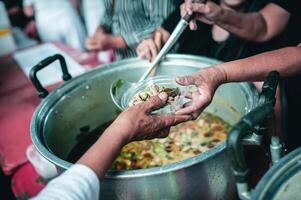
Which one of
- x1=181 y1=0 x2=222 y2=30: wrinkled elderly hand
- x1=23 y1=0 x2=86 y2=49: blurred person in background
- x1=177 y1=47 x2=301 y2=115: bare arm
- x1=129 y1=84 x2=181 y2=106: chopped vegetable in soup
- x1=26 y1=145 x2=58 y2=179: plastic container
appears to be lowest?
Result: x1=26 y1=145 x2=58 y2=179: plastic container

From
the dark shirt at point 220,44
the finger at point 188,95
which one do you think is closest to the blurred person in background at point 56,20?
the dark shirt at point 220,44

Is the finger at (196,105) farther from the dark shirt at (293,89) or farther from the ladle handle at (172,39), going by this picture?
the dark shirt at (293,89)

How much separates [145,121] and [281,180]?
1.54 ft

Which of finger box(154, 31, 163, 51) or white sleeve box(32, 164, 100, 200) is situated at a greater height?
finger box(154, 31, 163, 51)

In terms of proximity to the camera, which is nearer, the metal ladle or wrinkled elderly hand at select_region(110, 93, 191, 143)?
wrinkled elderly hand at select_region(110, 93, 191, 143)

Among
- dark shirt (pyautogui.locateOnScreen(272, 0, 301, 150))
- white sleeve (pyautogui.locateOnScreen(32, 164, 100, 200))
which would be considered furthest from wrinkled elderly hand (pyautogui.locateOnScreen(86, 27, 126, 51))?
white sleeve (pyautogui.locateOnScreen(32, 164, 100, 200))

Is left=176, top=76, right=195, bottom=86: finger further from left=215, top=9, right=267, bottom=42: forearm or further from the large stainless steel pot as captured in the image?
left=215, top=9, right=267, bottom=42: forearm

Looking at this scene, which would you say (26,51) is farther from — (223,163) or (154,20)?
(223,163)

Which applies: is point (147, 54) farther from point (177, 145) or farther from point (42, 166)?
point (42, 166)

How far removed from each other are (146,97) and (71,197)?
0.59m

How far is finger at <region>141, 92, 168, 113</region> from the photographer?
1136 mm

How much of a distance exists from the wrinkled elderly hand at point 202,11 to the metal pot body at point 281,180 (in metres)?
0.97

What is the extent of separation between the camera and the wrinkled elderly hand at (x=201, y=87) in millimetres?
1200

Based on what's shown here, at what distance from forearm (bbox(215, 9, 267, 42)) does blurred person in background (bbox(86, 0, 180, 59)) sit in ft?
2.04
